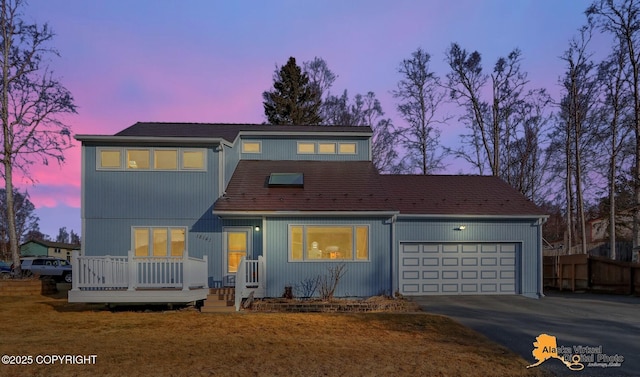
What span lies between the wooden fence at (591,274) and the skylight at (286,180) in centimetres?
1183

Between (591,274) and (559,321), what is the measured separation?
8.33 meters

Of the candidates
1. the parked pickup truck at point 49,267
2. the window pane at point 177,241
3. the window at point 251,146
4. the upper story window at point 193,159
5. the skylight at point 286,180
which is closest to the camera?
the window pane at point 177,241

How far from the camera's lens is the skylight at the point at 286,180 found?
575 inches

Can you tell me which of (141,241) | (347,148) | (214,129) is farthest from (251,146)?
(141,241)

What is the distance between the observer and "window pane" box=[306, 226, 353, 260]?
13562 millimetres

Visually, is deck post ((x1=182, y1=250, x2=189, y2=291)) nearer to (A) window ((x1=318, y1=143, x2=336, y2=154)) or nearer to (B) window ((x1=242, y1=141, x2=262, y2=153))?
(B) window ((x1=242, y1=141, x2=262, y2=153))

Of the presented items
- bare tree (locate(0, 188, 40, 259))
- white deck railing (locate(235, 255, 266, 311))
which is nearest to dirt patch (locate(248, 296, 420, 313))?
white deck railing (locate(235, 255, 266, 311))

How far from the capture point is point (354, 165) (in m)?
16.5

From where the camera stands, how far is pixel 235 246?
14.0 meters

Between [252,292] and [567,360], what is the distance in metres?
8.46

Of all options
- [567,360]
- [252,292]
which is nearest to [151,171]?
[252,292]

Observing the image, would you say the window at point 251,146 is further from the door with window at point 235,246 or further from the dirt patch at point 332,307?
the dirt patch at point 332,307

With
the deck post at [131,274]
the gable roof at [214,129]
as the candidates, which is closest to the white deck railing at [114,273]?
the deck post at [131,274]

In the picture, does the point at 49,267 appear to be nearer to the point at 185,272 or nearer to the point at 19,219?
the point at 185,272
